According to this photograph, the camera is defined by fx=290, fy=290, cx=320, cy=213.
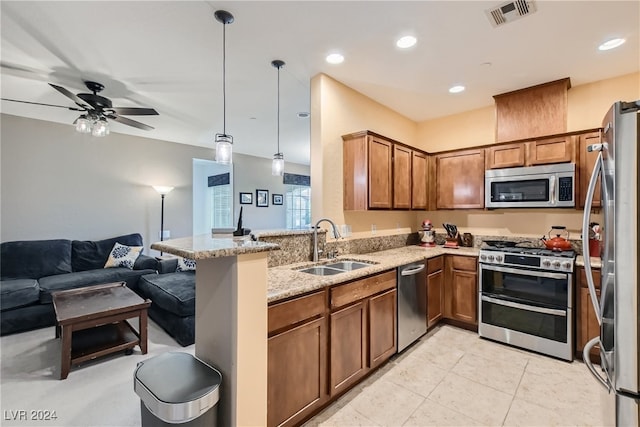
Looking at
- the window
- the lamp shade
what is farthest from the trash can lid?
the window

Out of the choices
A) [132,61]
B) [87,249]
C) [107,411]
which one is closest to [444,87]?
[132,61]

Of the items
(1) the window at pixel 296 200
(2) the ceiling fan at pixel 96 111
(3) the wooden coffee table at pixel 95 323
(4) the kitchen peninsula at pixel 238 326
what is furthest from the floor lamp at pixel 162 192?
(4) the kitchen peninsula at pixel 238 326

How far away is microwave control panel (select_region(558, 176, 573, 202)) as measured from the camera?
2.95 meters

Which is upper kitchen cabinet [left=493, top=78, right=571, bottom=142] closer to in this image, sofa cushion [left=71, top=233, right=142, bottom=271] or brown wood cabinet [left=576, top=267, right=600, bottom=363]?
brown wood cabinet [left=576, top=267, right=600, bottom=363]

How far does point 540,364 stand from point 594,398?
0.50m

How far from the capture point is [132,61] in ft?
9.18

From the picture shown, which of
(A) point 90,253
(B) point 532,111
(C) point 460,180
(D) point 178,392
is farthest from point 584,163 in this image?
(A) point 90,253

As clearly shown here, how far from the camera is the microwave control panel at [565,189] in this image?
2952 mm

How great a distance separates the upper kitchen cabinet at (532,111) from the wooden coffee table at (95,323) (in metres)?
4.50

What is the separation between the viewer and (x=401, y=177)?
138 inches

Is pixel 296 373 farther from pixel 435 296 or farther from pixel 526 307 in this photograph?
pixel 526 307

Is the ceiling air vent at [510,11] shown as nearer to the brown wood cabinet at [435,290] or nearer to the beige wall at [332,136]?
the beige wall at [332,136]

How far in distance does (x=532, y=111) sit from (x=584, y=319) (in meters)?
2.25

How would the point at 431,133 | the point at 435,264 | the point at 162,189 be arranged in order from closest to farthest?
the point at 435,264 → the point at 431,133 → the point at 162,189
